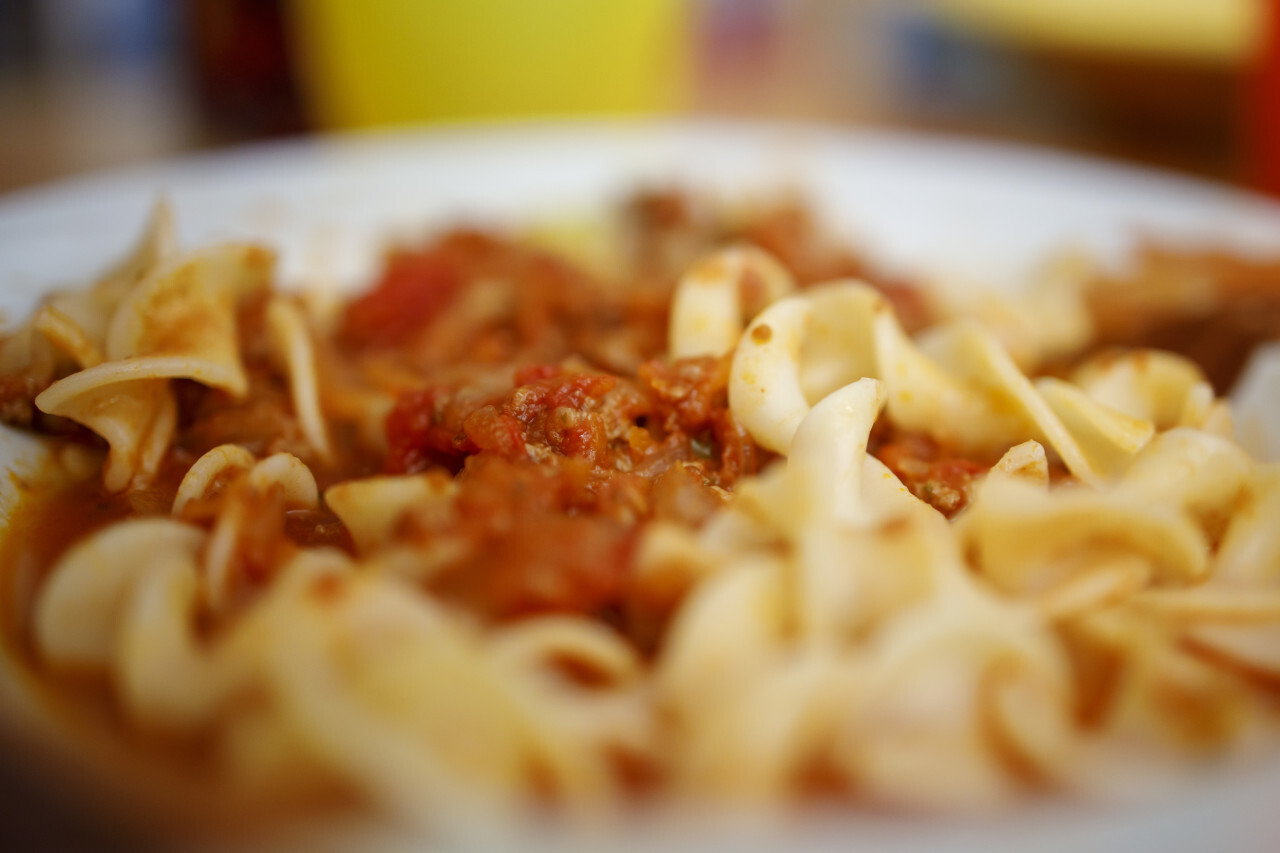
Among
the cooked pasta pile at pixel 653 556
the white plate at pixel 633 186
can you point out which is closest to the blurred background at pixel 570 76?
the white plate at pixel 633 186

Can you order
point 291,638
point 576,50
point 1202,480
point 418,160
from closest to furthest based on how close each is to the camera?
point 291,638 → point 1202,480 → point 418,160 → point 576,50

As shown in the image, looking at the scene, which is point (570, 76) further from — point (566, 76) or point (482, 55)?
point (482, 55)

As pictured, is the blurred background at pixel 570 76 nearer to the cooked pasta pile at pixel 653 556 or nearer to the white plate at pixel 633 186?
the white plate at pixel 633 186

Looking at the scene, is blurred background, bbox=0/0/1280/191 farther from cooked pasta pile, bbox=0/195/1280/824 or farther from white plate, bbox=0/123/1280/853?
cooked pasta pile, bbox=0/195/1280/824

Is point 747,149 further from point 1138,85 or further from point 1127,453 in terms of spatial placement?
point 1138,85

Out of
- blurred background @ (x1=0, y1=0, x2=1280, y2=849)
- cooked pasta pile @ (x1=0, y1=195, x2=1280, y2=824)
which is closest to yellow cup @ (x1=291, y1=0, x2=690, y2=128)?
blurred background @ (x1=0, y1=0, x2=1280, y2=849)

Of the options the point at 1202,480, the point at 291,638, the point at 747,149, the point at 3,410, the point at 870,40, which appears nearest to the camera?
the point at 291,638

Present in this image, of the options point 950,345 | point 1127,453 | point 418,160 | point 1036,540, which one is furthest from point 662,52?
point 1036,540

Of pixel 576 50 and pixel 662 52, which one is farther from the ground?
pixel 662 52
